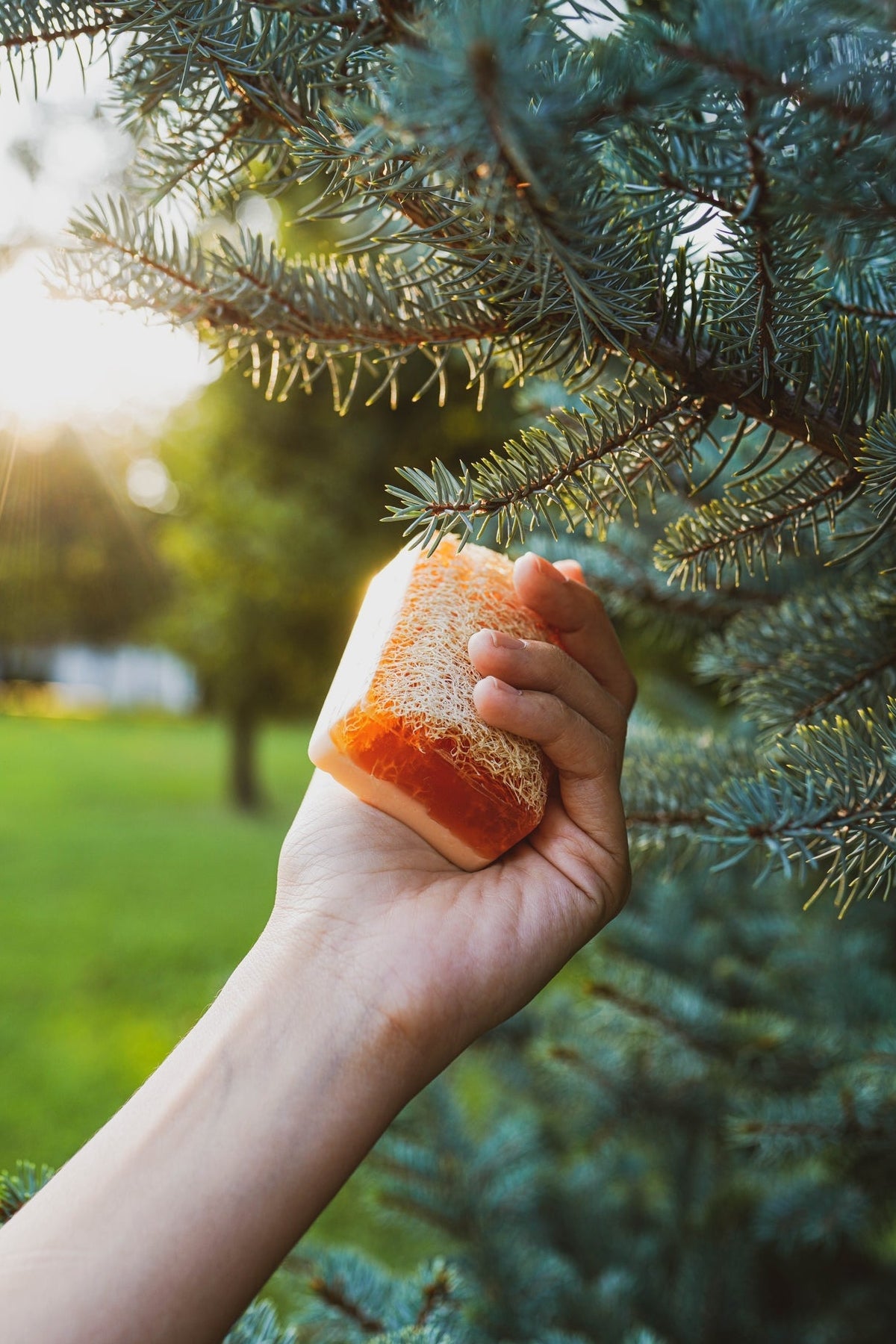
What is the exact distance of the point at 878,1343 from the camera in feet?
6.29

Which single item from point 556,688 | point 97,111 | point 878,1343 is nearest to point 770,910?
point 878,1343

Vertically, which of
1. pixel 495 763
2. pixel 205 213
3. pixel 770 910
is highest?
pixel 205 213

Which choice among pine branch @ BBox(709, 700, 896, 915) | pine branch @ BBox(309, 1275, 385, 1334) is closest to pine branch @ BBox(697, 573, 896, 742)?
pine branch @ BBox(709, 700, 896, 915)

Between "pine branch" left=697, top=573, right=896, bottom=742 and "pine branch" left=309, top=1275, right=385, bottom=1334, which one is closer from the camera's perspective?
"pine branch" left=697, top=573, right=896, bottom=742

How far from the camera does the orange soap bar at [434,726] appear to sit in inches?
34.7

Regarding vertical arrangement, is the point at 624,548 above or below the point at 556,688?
above

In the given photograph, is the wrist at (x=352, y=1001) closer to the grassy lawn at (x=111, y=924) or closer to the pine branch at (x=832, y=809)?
the pine branch at (x=832, y=809)

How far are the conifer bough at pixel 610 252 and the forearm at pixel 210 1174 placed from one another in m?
0.45

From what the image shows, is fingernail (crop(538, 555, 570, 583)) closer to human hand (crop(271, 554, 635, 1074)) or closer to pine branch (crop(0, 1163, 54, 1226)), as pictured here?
human hand (crop(271, 554, 635, 1074))

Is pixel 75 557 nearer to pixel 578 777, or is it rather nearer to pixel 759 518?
pixel 578 777

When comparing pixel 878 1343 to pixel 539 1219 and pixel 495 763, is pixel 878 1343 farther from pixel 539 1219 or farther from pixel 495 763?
pixel 495 763

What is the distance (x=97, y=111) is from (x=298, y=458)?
23.5ft

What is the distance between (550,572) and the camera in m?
1.00

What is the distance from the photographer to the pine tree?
0.51 meters
